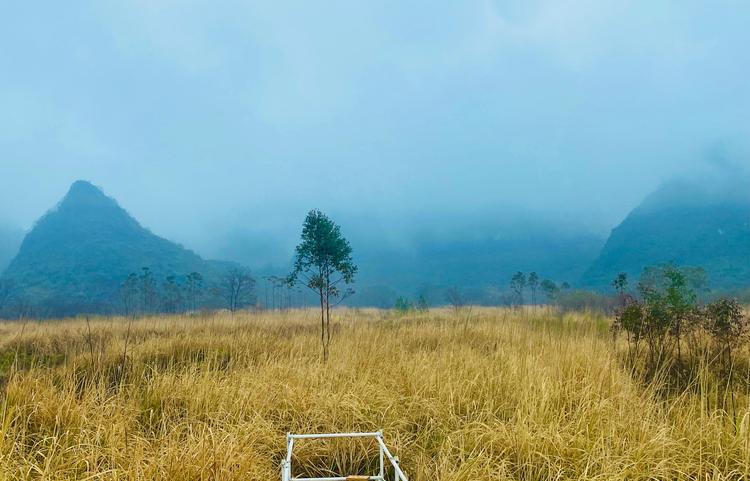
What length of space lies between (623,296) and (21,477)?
8742 millimetres

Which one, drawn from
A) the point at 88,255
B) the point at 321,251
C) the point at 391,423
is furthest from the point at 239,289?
the point at 88,255

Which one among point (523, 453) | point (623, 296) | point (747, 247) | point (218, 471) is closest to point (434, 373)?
point (523, 453)

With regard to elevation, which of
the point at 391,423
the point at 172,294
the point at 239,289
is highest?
the point at 239,289

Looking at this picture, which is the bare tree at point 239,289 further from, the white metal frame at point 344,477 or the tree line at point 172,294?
the white metal frame at point 344,477

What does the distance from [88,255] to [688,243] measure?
596 feet

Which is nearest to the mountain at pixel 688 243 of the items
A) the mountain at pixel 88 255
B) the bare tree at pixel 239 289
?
the bare tree at pixel 239 289

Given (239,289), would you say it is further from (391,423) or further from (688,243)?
(688,243)

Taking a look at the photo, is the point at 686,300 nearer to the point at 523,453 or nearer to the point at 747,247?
the point at 523,453

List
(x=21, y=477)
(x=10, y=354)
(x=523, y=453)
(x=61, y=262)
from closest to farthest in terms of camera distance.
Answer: (x=21, y=477) < (x=523, y=453) < (x=10, y=354) < (x=61, y=262)

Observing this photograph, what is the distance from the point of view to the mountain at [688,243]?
111 meters

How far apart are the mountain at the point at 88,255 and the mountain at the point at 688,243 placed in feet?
428

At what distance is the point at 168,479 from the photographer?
2.80 metres

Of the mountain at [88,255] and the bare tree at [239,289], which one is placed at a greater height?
the mountain at [88,255]

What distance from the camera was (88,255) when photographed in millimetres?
131625
